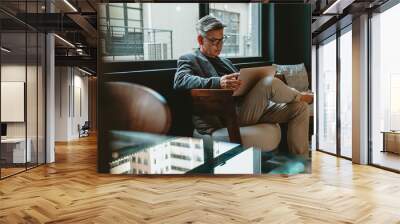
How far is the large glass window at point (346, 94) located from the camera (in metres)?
9.09

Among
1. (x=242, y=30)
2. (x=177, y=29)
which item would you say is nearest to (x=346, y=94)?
(x=242, y=30)

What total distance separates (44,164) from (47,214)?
473cm

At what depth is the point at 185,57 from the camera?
675cm

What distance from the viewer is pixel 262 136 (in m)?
6.75

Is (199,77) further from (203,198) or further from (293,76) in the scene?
(203,198)

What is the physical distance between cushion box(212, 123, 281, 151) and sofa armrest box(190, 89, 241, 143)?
15 cm

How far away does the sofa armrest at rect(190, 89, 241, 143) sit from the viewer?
21.8ft

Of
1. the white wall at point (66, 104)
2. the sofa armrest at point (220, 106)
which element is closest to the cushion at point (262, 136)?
the sofa armrest at point (220, 106)

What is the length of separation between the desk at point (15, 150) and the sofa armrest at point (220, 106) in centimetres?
389

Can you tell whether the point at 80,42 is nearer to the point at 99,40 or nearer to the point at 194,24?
the point at 99,40

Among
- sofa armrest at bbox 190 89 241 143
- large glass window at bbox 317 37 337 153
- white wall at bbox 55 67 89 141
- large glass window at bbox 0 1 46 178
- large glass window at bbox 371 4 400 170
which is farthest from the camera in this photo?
white wall at bbox 55 67 89 141

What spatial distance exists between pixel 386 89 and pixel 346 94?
1.69 meters

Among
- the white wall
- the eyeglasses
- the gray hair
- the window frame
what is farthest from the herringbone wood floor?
the white wall

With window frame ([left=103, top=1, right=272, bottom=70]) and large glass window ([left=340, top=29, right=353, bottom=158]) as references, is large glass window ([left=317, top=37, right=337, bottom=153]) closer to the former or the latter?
large glass window ([left=340, top=29, right=353, bottom=158])
